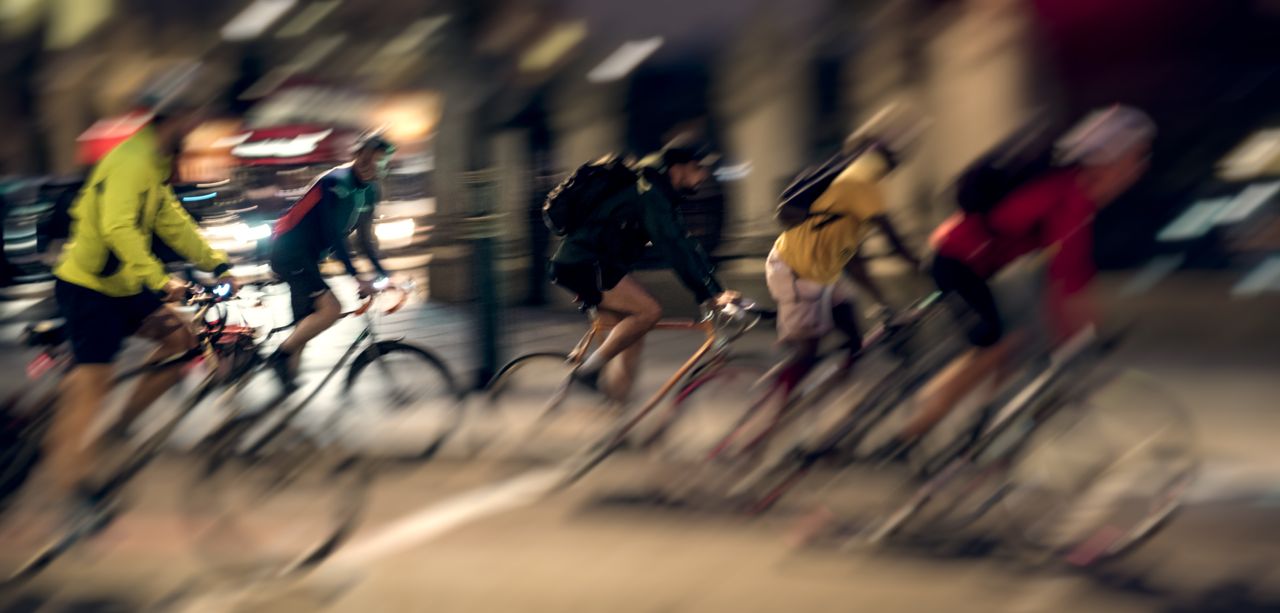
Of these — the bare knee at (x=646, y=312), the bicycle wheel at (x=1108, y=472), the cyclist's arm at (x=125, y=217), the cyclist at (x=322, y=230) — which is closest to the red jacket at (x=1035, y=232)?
the bicycle wheel at (x=1108, y=472)

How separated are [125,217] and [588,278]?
2070mm

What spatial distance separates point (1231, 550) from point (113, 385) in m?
4.04

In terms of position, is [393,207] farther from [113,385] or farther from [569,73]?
[113,385]

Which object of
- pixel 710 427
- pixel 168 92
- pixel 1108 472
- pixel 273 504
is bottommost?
pixel 1108 472

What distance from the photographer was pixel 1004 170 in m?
5.23

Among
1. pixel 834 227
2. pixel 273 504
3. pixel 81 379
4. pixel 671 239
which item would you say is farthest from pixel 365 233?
pixel 834 227

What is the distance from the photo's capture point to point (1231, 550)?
490 centimetres

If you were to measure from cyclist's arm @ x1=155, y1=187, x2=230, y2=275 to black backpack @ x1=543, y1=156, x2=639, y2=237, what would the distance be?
145 centimetres

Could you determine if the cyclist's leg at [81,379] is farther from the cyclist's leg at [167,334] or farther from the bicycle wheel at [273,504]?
the bicycle wheel at [273,504]

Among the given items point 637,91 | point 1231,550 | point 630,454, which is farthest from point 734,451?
point 637,91

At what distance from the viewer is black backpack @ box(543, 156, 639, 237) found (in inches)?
242

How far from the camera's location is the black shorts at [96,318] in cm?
506

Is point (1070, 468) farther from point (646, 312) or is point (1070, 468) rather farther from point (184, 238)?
point (184, 238)

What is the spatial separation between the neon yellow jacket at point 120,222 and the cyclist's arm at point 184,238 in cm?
8
